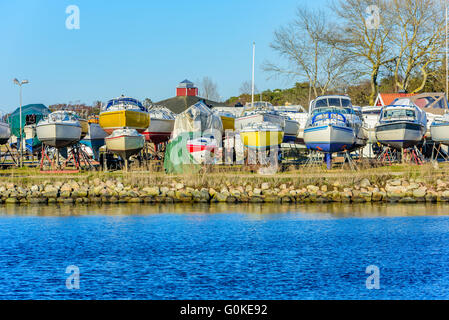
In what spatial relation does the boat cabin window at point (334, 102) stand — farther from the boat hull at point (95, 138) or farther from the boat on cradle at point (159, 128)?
the boat hull at point (95, 138)

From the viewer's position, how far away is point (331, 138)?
34.1m

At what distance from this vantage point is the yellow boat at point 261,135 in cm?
3547

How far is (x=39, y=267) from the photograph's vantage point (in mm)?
19891

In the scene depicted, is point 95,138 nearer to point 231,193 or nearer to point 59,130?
point 59,130

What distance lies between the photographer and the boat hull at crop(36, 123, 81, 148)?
120ft

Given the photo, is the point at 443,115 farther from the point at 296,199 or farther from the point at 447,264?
the point at 447,264

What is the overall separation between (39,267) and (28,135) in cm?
2973

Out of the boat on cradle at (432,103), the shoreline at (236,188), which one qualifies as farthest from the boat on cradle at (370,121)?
the shoreline at (236,188)

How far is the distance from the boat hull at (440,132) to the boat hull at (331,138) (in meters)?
7.47

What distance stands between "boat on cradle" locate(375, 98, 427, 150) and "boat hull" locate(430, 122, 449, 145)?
7.07ft

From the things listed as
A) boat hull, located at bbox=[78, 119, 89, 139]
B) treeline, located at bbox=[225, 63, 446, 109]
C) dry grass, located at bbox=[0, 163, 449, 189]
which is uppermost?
treeline, located at bbox=[225, 63, 446, 109]

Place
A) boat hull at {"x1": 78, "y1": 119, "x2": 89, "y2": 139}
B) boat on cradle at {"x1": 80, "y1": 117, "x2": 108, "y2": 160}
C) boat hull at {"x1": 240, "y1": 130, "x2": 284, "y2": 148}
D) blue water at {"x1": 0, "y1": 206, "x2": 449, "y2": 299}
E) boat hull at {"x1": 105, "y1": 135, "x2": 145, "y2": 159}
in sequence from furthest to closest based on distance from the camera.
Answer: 1. boat on cradle at {"x1": 80, "y1": 117, "x2": 108, "y2": 160}
2. boat hull at {"x1": 78, "y1": 119, "x2": 89, "y2": 139}
3. boat hull at {"x1": 105, "y1": 135, "x2": 145, "y2": 159}
4. boat hull at {"x1": 240, "y1": 130, "x2": 284, "y2": 148}
5. blue water at {"x1": 0, "y1": 206, "x2": 449, "y2": 299}

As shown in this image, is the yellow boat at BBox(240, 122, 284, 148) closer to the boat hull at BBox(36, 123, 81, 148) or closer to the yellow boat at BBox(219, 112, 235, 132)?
the yellow boat at BBox(219, 112, 235, 132)

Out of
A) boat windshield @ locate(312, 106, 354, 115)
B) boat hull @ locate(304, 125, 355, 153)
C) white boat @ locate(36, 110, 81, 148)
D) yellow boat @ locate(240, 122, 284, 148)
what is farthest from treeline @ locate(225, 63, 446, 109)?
white boat @ locate(36, 110, 81, 148)
